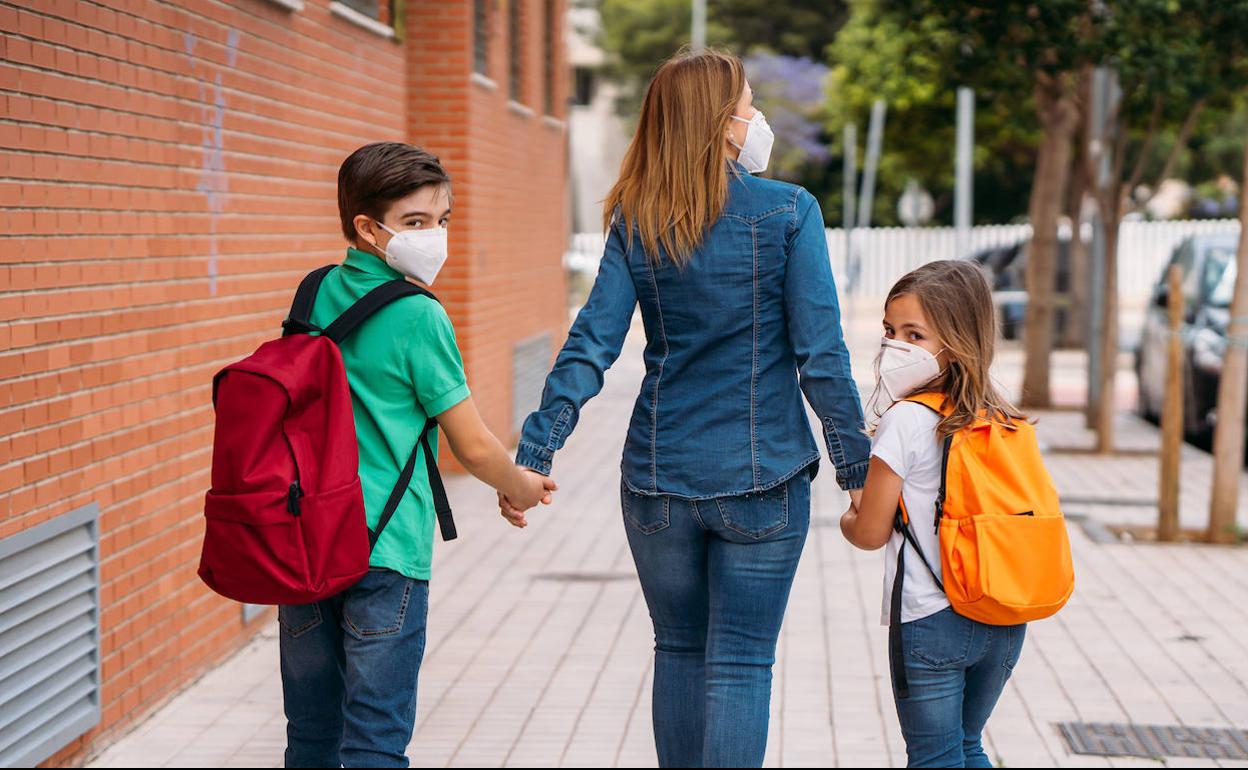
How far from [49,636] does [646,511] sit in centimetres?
205

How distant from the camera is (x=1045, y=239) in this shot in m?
16.9

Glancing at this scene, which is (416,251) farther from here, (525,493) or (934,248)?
(934,248)

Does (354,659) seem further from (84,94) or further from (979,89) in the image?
(979,89)

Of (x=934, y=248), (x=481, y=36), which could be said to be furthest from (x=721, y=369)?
(x=934, y=248)

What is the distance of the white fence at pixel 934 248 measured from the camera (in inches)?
1506

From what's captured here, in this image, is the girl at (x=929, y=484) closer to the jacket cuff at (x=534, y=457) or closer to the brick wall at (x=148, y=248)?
the jacket cuff at (x=534, y=457)

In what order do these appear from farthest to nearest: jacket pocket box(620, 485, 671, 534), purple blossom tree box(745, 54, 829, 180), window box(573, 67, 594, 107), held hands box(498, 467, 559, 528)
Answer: window box(573, 67, 594, 107)
purple blossom tree box(745, 54, 829, 180)
jacket pocket box(620, 485, 671, 534)
held hands box(498, 467, 559, 528)

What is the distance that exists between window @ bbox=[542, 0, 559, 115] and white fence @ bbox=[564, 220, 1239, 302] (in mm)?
19512

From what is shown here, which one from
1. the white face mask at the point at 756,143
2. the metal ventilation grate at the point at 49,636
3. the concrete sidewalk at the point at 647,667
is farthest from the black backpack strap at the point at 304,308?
the concrete sidewalk at the point at 647,667

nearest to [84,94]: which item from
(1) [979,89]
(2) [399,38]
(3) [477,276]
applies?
(2) [399,38]

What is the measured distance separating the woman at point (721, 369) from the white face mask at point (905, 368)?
3.4 inches

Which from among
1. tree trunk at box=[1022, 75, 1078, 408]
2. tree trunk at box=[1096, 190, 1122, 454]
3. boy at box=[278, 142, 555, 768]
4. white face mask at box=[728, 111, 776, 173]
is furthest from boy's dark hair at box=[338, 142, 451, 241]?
tree trunk at box=[1022, 75, 1078, 408]

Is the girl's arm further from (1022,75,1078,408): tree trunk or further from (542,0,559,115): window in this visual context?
(1022,75,1078,408): tree trunk

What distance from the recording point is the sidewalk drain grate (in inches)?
208
